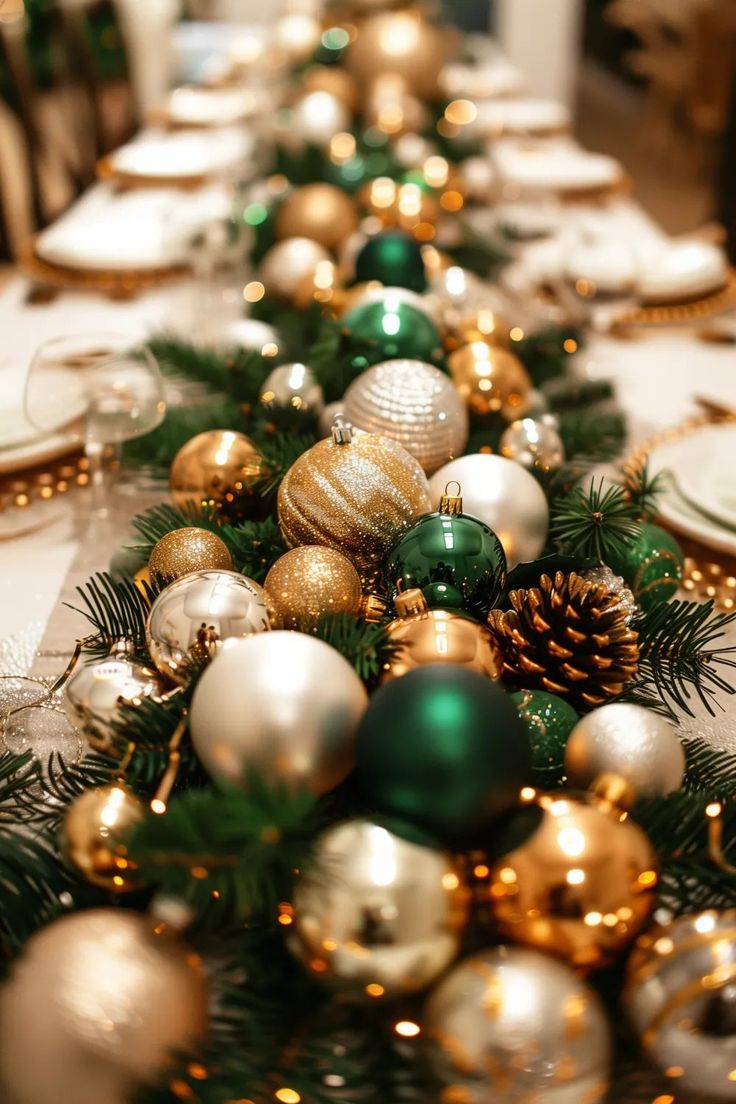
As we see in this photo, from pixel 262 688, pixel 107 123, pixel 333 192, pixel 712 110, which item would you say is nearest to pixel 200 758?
pixel 262 688

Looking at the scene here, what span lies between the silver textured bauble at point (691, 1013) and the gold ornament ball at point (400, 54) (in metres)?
1.91

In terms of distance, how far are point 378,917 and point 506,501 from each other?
0.32 metres

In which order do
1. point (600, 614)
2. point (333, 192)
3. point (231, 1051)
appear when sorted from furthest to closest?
point (333, 192), point (600, 614), point (231, 1051)

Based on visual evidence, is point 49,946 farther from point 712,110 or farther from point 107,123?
point 712,110

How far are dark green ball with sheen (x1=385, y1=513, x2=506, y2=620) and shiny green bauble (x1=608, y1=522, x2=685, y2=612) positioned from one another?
0.35 ft

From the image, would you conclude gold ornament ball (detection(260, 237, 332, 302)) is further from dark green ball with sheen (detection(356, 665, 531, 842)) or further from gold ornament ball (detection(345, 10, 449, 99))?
gold ornament ball (detection(345, 10, 449, 99))

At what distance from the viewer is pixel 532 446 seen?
78 cm

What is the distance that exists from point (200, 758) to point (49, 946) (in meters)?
0.11

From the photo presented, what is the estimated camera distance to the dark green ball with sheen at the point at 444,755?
Answer: 0.43 m

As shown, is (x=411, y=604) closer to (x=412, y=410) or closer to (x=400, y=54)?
(x=412, y=410)

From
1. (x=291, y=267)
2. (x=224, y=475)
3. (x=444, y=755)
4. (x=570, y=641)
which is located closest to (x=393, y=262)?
(x=291, y=267)

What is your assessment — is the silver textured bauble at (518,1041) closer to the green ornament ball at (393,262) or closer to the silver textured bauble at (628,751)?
the silver textured bauble at (628,751)

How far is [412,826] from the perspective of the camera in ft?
1.42

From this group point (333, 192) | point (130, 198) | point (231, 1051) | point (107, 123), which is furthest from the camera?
point (107, 123)
